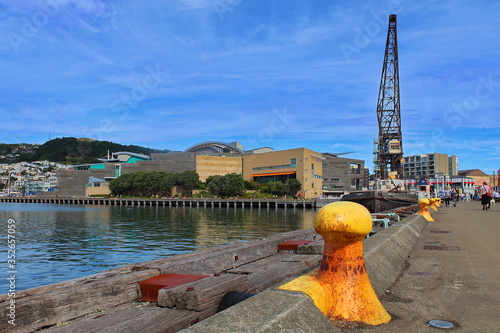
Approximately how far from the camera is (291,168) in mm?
113000

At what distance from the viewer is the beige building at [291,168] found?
358 feet

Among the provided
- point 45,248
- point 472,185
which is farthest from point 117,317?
point 472,185

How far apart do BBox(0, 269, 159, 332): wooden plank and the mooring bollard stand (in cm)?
187

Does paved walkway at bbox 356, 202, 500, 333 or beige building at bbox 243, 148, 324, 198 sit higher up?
beige building at bbox 243, 148, 324, 198

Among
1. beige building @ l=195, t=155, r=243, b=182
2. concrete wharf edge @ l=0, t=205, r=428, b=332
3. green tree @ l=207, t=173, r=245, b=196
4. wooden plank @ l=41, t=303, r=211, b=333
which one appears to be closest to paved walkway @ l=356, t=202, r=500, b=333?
concrete wharf edge @ l=0, t=205, r=428, b=332

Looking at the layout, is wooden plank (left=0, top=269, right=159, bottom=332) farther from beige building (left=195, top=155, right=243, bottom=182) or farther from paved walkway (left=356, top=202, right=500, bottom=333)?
beige building (left=195, top=155, right=243, bottom=182)

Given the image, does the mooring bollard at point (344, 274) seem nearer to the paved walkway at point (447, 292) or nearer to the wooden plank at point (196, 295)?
the paved walkway at point (447, 292)

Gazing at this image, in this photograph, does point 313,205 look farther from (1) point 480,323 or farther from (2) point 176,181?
(1) point 480,323

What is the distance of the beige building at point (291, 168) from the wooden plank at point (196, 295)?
340 ft

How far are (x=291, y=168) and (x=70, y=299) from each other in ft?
362

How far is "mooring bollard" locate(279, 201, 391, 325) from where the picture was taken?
3.59 m

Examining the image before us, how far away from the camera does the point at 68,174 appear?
152750 millimetres

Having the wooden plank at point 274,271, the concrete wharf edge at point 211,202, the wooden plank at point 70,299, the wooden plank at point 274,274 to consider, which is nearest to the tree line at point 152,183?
the concrete wharf edge at point 211,202

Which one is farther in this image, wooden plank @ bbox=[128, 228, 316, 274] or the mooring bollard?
wooden plank @ bbox=[128, 228, 316, 274]
